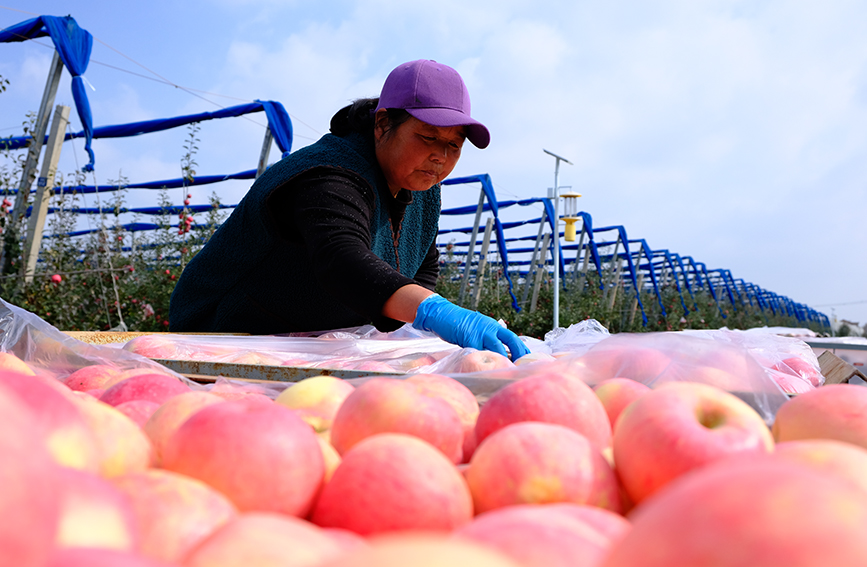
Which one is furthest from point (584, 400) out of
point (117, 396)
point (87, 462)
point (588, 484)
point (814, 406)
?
point (117, 396)

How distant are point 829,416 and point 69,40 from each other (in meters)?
5.97

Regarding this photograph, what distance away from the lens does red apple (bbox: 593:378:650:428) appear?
105cm

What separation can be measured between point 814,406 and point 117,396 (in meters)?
1.15

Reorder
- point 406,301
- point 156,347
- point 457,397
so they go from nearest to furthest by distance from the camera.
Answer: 1. point 457,397
2. point 156,347
3. point 406,301

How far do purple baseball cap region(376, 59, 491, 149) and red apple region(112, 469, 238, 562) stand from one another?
1.96m

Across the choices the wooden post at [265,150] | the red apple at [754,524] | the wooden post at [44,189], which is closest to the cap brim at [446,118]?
the red apple at [754,524]

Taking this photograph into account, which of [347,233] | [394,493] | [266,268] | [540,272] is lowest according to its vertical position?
[394,493]

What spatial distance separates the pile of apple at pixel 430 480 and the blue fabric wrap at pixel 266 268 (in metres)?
1.40

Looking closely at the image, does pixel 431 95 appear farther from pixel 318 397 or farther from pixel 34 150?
pixel 34 150

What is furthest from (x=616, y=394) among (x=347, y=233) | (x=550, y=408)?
(x=347, y=233)

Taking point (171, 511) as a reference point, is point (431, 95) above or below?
above

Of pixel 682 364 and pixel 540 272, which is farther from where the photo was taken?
pixel 540 272

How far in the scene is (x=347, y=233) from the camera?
2.16 metres

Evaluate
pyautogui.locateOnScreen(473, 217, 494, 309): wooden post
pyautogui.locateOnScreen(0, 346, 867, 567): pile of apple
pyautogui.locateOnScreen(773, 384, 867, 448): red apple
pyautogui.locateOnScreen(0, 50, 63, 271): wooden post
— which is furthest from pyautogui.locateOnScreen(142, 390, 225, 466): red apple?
pyautogui.locateOnScreen(473, 217, 494, 309): wooden post
